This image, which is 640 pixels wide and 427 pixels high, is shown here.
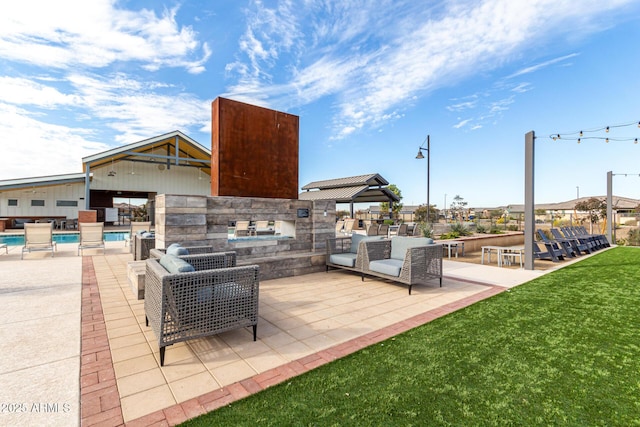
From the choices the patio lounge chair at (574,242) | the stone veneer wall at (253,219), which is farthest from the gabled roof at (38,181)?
the patio lounge chair at (574,242)

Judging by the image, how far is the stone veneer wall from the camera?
496 cm

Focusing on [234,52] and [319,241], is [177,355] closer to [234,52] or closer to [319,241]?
[319,241]

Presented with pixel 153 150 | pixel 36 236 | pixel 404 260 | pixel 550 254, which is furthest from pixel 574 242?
pixel 153 150

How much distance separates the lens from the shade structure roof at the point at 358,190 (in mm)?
16750

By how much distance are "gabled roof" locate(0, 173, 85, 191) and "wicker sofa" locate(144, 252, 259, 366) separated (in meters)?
21.1

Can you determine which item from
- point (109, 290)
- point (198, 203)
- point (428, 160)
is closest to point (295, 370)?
point (198, 203)

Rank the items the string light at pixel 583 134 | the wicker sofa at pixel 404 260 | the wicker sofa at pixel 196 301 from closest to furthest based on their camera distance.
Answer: the wicker sofa at pixel 196 301 → the wicker sofa at pixel 404 260 → the string light at pixel 583 134

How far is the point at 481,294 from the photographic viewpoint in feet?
15.6

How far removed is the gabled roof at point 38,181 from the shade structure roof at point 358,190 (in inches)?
593

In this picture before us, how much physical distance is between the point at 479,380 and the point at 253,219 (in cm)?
460

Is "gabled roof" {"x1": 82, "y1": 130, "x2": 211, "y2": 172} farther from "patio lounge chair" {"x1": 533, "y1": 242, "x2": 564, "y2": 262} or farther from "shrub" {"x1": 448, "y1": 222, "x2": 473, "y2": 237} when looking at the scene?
"patio lounge chair" {"x1": 533, "y1": 242, "x2": 564, "y2": 262}

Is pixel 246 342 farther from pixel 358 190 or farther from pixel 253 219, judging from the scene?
pixel 358 190

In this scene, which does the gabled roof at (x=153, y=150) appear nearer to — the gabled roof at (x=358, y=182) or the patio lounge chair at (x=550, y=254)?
the gabled roof at (x=358, y=182)

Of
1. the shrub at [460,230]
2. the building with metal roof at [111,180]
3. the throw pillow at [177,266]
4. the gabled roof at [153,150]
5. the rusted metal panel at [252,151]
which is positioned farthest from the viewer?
the building with metal roof at [111,180]
